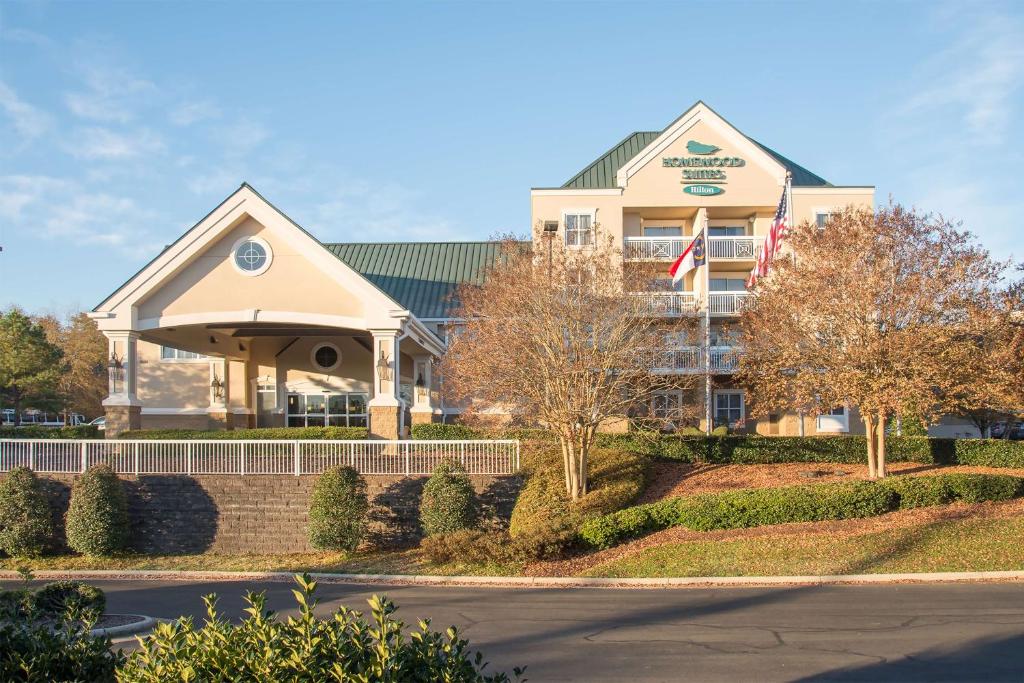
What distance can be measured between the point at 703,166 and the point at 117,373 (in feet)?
72.7

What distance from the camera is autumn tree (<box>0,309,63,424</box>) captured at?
36.8 metres

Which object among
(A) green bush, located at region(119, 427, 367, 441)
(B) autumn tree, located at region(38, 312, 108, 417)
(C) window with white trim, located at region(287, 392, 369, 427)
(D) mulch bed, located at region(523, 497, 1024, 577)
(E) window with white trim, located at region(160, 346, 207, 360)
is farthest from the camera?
(B) autumn tree, located at region(38, 312, 108, 417)

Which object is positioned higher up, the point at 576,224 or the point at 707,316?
the point at 576,224

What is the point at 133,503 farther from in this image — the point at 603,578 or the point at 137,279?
the point at 603,578

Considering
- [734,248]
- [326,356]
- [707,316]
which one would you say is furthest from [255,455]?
[734,248]

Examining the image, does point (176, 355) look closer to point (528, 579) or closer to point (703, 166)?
point (703, 166)

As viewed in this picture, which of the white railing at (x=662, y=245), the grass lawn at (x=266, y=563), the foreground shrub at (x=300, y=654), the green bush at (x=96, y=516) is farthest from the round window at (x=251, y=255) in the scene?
the foreground shrub at (x=300, y=654)

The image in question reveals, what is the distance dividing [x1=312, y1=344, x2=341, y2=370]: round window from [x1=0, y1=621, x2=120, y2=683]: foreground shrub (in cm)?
2746

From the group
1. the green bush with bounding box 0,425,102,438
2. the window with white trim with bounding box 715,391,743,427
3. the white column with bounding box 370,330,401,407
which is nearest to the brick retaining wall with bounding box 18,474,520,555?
the white column with bounding box 370,330,401,407

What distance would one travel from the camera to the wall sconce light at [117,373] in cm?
2417

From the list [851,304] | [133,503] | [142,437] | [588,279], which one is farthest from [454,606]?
[142,437]

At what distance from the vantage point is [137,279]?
24.2 m

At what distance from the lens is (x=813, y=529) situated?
17.2m

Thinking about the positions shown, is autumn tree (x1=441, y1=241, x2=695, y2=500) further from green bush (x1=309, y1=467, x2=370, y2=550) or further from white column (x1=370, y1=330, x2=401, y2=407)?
white column (x1=370, y1=330, x2=401, y2=407)
